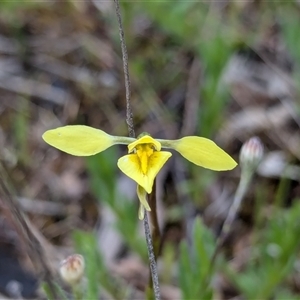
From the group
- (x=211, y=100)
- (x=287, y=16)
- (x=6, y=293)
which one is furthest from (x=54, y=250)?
(x=287, y=16)

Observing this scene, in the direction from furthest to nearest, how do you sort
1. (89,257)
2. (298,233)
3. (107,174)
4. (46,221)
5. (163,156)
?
1. (46,221)
2. (107,174)
3. (298,233)
4. (89,257)
5. (163,156)

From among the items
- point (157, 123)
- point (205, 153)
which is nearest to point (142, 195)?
point (205, 153)

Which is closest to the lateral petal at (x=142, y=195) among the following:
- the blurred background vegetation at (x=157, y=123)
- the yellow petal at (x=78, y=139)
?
the yellow petal at (x=78, y=139)

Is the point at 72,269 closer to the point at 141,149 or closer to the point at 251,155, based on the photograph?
the point at 141,149

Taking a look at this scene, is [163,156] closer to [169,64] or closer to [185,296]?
[185,296]

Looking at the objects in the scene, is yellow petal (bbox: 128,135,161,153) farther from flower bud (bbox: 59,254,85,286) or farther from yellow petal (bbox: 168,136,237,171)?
flower bud (bbox: 59,254,85,286)

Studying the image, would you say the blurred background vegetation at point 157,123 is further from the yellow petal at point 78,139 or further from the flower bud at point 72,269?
the yellow petal at point 78,139

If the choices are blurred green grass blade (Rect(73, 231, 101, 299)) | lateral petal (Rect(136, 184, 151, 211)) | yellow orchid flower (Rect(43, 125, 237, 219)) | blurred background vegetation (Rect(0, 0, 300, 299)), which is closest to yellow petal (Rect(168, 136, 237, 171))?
yellow orchid flower (Rect(43, 125, 237, 219))
